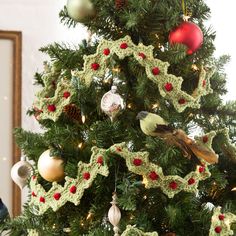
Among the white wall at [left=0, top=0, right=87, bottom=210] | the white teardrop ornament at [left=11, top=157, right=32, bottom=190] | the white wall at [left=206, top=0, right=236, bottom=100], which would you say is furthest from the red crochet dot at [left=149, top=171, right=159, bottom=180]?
the white wall at [left=0, top=0, right=87, bottom=210]

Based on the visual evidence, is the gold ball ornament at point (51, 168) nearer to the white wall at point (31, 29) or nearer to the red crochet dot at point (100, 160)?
the red crochet dot at point (100, 160)

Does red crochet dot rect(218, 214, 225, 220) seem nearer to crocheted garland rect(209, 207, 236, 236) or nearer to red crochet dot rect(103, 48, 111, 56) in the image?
crocheted garland rect(209, 207, 236, 236)

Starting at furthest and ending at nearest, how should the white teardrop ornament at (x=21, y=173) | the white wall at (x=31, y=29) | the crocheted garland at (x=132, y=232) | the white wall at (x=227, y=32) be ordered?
the white wall at (x=31, y=29), the white wall at (x=227, y=32), the white teardrop ornament at (x=21, y=173), the crocheted garland at (x=132, y=232)

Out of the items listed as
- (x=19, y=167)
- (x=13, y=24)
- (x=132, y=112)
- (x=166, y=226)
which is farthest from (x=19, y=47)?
(x=166, y=226)

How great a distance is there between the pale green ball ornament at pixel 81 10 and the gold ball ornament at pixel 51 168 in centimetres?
27

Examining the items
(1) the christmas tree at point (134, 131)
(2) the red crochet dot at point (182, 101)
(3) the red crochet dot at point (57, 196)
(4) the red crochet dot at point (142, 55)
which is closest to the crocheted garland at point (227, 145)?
(1) the christmas tree at point (134, 131)

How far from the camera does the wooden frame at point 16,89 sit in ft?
5.47

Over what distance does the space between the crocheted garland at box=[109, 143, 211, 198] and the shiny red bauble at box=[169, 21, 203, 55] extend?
9.1 inches

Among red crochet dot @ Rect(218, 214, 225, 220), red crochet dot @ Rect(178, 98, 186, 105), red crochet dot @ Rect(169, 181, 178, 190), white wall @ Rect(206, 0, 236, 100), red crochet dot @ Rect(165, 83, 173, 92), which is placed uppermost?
white wall @ Rect(206, 0, 236, 100)

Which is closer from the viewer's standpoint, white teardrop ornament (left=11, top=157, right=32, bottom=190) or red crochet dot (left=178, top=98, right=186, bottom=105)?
red crochet dot (left=178, top=98, right=186, bottom=105)

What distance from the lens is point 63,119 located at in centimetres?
101

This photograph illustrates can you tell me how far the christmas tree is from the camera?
0.89m

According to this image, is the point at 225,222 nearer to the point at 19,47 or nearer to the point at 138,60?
the point at 138,60

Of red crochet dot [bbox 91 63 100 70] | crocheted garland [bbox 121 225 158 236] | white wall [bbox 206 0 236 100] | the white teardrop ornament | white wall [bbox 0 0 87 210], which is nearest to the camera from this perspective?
crocheted garland [bbox 121 225 158 236]
